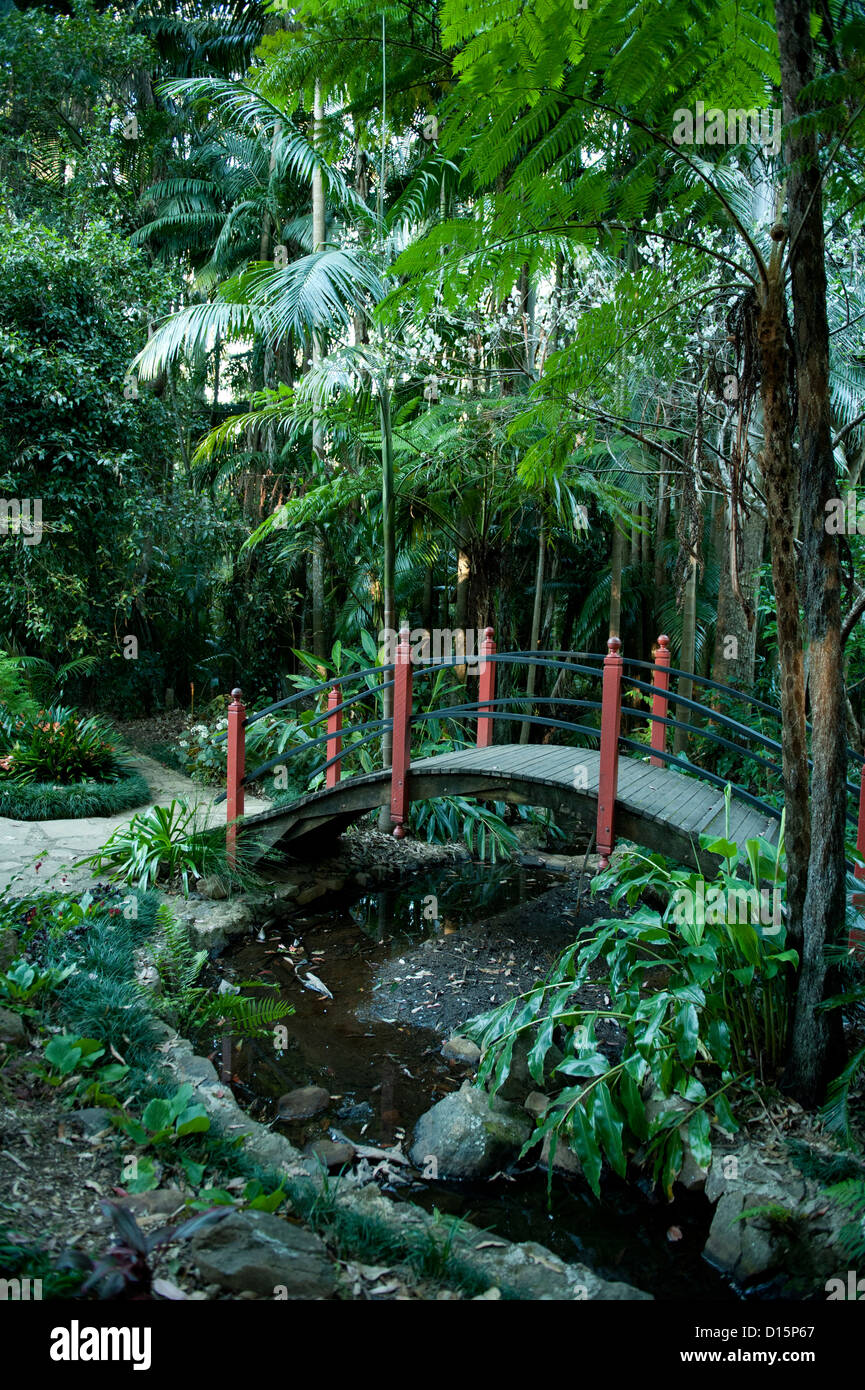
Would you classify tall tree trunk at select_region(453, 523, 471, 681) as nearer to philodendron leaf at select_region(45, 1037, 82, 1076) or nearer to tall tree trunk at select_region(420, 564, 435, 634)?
tall tree trunk at select_region(420, 564, 435, 634)

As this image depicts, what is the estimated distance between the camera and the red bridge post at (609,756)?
5.37m

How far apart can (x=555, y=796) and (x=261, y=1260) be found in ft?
12.6

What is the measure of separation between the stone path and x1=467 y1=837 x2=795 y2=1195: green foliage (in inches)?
126

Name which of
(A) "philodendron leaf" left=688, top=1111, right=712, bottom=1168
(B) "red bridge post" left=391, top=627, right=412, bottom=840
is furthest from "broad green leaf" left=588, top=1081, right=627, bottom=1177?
(B) "red bridge post" left=391, top=627, right=412, bottom=840

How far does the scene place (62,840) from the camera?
684 cm

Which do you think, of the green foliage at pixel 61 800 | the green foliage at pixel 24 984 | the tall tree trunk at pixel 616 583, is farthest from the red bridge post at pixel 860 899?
the green foliage at pixel 61 800

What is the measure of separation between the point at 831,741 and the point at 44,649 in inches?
374

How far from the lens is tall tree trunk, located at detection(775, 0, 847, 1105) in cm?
356

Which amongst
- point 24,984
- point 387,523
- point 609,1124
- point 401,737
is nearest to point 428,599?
point 387,523

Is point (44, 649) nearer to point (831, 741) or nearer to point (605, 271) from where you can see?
point (605, 271)

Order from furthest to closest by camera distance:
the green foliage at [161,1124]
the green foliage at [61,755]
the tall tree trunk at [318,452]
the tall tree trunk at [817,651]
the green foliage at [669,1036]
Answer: the tall tree trunk at [318,452] → the green foliage at [61,755] → the green foliage at [669,1036] → the tall tree trunk at [817,651] → the green foliage at [161,1124]

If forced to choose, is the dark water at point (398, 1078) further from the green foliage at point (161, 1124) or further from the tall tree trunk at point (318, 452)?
the tall tree trunk at point (318, 452)

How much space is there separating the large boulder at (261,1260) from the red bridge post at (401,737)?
3989 mm
